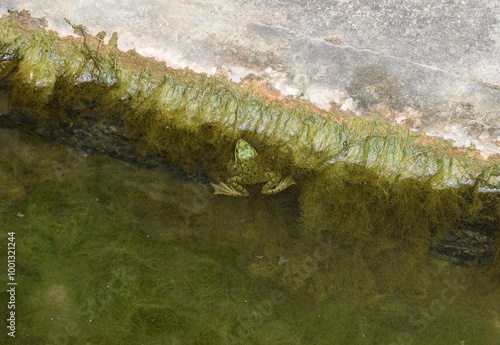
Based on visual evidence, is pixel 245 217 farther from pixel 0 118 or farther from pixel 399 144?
pixel 0 118

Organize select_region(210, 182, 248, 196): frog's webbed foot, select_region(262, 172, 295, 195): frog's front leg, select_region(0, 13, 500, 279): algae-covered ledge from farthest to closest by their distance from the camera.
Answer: select_region(210, 182, 248, 196): frog's webbed foot, select_region(262, 172, 295, 195): frog's front leg, select_region(0, 13, 500, 279): algae-covered ledge

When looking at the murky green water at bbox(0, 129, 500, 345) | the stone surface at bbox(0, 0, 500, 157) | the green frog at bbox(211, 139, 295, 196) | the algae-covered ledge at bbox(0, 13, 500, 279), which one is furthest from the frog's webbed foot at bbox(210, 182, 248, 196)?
the stone surface at bbox(0, 0, 500, 157)

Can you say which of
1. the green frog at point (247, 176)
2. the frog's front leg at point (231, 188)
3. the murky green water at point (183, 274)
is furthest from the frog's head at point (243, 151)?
the murky green water at point (183, 274)

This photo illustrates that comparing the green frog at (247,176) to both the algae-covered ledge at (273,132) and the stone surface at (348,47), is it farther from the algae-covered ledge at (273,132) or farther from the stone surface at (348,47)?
the stone surface at (348,47)

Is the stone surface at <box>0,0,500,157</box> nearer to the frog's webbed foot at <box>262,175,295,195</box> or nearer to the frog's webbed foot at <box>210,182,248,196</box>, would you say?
the frog's webbed foot at <box>262,175,295,195</box>

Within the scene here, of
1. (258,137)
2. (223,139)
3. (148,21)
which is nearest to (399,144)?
(258,137)

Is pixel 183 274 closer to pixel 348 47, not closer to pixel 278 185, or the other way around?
pixel 278 185
